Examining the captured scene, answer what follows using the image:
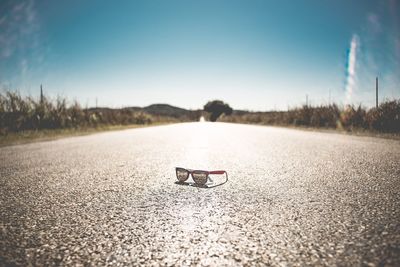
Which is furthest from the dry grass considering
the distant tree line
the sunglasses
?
the distant tree line

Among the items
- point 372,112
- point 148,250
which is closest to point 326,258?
point 148,250

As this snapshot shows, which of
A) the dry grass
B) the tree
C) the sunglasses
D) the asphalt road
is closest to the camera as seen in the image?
the asphalt road

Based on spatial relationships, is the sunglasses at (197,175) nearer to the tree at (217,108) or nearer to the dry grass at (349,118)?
the dry grass at (349,118)

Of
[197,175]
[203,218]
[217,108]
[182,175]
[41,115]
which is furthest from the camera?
[217,108]

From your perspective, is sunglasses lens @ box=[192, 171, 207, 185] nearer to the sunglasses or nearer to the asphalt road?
the sunglasses

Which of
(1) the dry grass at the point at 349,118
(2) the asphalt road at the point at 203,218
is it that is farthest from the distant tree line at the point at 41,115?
(1) the dry grass at the point at 349,118

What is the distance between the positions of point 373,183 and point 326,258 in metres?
2.17

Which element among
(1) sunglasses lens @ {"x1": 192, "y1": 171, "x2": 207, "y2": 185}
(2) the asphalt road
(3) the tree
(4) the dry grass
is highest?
(3) the tree

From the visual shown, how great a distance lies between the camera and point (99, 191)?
10.1 feet

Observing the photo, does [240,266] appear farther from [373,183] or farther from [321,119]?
[321,119]

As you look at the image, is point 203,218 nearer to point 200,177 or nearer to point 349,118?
point 200,177

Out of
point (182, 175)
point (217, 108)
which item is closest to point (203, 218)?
point (182, 175)

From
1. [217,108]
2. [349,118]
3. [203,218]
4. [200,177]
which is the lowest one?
[203,218]

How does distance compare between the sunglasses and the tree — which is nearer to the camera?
the sunglasses
